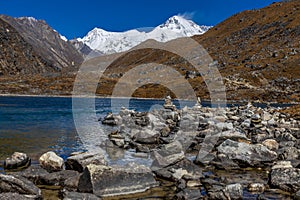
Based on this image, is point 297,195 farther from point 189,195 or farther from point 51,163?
point 51,163

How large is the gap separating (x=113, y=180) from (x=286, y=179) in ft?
21.0

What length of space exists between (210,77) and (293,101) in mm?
48308

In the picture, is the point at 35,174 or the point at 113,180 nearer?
the point at 113,180

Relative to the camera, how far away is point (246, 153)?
14.3 meters

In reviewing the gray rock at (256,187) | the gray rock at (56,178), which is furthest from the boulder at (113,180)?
the gray rock at (256,187)

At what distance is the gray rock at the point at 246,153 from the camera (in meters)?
14.0

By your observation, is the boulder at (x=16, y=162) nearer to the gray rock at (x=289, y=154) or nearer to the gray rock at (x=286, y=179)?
the gray rock at (x=286, y=179)

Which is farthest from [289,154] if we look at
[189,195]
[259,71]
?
[259,71]

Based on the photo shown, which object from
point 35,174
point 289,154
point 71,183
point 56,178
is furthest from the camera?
point 289,154

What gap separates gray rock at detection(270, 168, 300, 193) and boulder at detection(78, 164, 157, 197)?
14.9 feet

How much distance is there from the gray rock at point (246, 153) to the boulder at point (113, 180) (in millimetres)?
4733

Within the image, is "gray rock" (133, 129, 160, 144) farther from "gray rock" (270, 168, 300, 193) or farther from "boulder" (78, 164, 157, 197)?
"gray rock" (270, 168, 300, 193)

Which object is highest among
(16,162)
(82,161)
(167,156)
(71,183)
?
(167,156)

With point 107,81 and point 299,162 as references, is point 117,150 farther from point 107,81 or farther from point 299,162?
point 107,81
